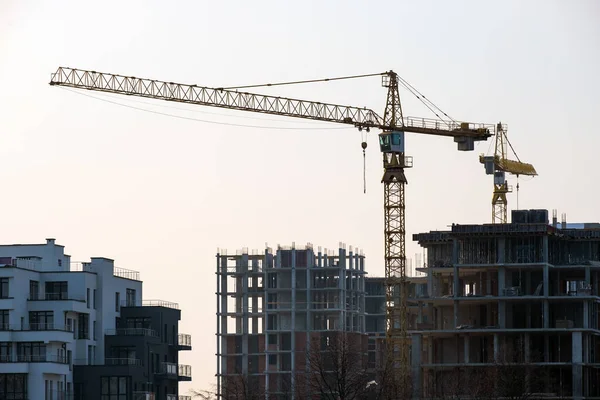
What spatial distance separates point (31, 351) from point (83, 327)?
941 cm

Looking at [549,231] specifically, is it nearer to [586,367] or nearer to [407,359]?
[586,367]

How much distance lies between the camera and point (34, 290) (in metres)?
176

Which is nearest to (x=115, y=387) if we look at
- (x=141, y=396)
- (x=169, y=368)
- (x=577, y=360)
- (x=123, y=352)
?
(x=141, y=396)

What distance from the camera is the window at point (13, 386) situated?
168 metres

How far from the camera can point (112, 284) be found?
186 metres

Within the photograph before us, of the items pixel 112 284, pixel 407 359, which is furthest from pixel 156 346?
pixel 407 359

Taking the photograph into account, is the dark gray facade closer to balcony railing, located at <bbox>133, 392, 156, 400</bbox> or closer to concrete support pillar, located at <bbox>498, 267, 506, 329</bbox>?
balcony railing, located at <bbox>133, 392, 156, 400</bbox>

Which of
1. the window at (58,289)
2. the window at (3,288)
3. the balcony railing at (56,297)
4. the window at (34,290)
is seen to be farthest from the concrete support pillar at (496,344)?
the window at (3,288)

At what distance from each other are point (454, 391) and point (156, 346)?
3542 cm

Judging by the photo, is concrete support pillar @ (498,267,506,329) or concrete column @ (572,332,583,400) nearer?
concrete column @ (572,332,583,400)

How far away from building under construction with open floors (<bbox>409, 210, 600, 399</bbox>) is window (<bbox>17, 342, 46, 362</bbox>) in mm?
37053

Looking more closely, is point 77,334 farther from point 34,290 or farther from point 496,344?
point 496,344

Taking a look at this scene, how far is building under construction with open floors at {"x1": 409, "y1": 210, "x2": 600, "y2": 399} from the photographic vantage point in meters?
175

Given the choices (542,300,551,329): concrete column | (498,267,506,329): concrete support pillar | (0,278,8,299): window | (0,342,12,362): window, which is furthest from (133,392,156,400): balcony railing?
(542,300,551,329): concrete column
